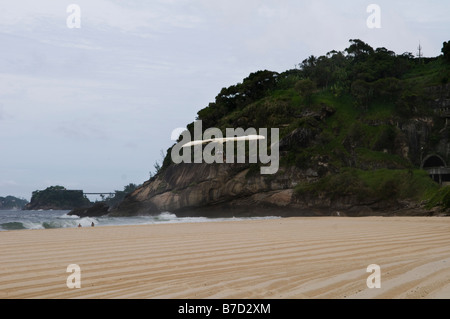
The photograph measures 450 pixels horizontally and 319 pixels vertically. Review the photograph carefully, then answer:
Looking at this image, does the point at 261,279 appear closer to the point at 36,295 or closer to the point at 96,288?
the point at 96,288

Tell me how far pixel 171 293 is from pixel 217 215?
49.0 meters

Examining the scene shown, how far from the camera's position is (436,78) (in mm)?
58688

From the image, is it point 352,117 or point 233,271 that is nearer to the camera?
point 233,271

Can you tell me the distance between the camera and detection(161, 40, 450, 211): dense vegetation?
48.2m

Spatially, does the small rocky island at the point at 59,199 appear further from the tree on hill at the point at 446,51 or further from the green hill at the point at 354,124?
the tree on hill at the point at 446,51

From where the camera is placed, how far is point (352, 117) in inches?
2351

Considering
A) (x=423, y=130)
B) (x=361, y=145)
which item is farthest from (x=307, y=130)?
(x=423, y=130)

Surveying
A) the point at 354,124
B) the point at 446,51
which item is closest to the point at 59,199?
the point at 354,124

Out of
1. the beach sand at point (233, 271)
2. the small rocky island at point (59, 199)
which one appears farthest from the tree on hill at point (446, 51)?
the small rocky island at point (59, 199)

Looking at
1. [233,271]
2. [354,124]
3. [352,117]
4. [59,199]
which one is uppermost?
[352,117]

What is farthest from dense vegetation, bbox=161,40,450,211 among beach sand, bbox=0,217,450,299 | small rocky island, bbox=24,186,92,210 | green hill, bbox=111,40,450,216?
small rocky island, bbox=24,186,92,210

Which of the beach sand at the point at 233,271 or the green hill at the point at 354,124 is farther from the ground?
the green hill at the point at 354,124

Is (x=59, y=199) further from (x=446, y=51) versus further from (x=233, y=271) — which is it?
(x=233, y=271)

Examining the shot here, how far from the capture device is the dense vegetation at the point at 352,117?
48156 millimetres
